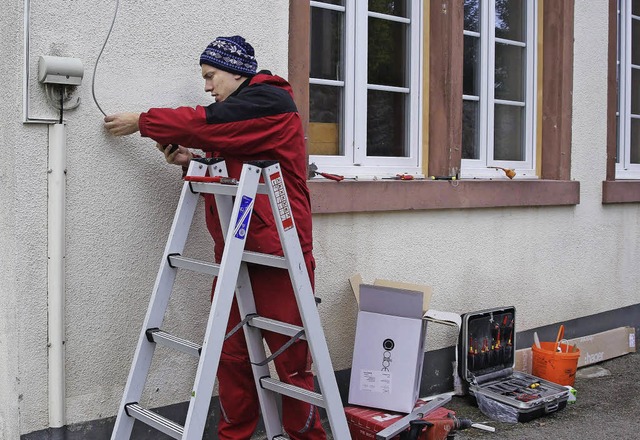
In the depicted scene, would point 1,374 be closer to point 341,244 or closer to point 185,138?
point 185,138

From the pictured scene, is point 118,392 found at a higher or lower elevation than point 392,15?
lower

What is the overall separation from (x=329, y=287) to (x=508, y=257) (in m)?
1.70

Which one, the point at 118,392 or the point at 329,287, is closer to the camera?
the point at 118,392

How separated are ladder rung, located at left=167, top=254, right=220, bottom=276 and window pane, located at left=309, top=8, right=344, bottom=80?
6.01ft

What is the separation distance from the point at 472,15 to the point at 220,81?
2780 millimetres

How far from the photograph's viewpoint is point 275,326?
12.3ft

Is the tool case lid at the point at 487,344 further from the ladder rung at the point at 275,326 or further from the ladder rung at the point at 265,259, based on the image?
the ladder rung at the point at 265,259

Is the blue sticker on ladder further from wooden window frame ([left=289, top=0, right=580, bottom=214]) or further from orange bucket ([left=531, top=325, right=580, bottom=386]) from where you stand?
orange bucket ([left=531, top=325, right=580, bottom=386])

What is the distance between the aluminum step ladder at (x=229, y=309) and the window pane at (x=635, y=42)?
5.32 meters

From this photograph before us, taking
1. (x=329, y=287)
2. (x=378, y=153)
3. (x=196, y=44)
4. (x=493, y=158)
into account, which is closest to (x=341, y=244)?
(x=329, y=287)

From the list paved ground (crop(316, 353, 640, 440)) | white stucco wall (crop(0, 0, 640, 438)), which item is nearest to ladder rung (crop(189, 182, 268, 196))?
white stucco wall (crop(0, 0, 640, 438))

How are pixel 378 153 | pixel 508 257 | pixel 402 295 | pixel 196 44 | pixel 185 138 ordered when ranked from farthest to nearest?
pixel 508 257 → pixel 378 153 → pixel 402 295 → pixel 196 44 → pixel 185 138

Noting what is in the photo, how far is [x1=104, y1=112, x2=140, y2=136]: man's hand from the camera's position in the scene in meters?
3.84

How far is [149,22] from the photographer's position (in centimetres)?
414
